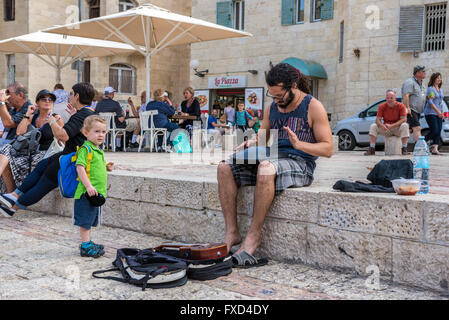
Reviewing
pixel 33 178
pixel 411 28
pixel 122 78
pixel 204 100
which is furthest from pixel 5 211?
pixel 122 78

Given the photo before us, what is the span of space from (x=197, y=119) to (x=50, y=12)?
15397 mm

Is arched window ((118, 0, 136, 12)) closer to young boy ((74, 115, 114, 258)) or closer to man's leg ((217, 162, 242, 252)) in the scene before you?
young boy ((74, 115, 114, 258))

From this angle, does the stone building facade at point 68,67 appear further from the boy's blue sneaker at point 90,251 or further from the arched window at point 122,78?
the boy's blue sneaker at point 90,251

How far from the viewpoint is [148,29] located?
10.6 meters

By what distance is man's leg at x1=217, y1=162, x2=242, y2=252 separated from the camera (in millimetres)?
3914

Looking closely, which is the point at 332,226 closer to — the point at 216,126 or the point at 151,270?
the point at 151,270

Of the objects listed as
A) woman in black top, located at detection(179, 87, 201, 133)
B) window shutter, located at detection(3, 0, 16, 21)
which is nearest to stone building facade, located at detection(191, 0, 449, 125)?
woman in black top, located at detection(179, 87, 201, 133)

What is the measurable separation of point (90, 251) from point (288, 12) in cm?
1736

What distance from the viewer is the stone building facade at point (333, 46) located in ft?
53.0

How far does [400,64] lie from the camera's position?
1627 cm

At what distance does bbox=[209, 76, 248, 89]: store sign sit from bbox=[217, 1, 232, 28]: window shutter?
2265 millimetres
